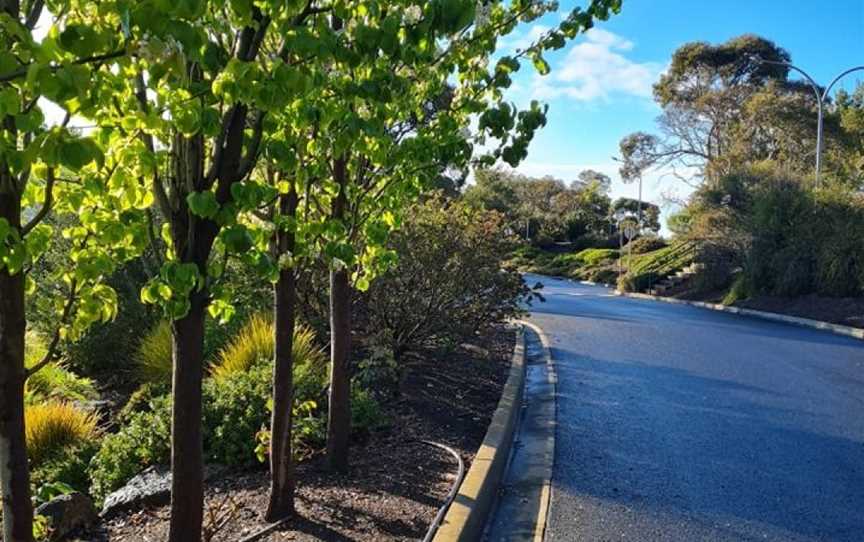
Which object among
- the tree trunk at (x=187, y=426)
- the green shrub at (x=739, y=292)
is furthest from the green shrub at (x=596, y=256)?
the tree trunk at (x=187, y=426)

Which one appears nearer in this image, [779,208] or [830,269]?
[830,269]

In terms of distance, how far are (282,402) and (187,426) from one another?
126cm

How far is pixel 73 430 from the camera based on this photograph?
6453 millimetres

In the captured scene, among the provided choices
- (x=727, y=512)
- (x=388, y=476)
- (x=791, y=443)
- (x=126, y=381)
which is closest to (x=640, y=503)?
(x=727, y=512)

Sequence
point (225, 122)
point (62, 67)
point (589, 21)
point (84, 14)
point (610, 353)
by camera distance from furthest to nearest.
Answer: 1. point (610, 353)
2. point (589, 21)
3. point (225, 122)
4. point (84, 14)
5. point (62, 67)

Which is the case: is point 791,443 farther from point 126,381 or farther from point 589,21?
point 126,381

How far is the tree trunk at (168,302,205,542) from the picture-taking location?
278cm

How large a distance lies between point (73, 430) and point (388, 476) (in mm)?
3161

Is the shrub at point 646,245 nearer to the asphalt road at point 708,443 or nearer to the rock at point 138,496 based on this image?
the asphalt road at point 708,443

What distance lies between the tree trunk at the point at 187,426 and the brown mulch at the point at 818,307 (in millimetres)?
17669

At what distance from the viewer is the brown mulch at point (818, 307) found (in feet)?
59.1

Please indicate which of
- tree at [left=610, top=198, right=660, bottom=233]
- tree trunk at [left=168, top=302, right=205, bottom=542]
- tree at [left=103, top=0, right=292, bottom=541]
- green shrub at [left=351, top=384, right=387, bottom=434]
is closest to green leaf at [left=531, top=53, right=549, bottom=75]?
tree at [left=103, top=0, right=292, bottom=541]

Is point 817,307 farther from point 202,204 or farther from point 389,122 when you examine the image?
point 202,204

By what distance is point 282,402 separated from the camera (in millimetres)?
4117
